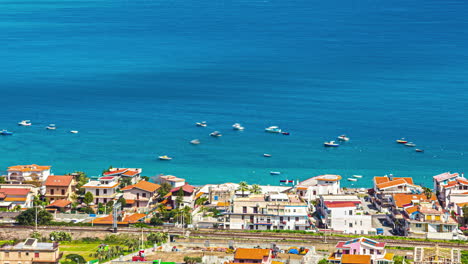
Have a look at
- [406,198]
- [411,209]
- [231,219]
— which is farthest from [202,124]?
[411,209]

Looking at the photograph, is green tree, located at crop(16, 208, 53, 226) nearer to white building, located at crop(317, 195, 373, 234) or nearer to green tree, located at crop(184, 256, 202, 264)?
green tree, located at crop(184, 256, 202, 264)

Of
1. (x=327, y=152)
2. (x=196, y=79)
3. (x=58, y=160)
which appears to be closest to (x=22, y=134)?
(x=58, y=160)

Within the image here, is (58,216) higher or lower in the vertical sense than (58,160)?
lower

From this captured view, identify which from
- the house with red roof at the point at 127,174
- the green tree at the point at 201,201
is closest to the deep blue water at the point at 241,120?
the house with red roof at the point at 127,174

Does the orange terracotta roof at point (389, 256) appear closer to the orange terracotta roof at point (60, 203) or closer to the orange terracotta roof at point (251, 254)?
the orange terracotta roof at point (251, 254)

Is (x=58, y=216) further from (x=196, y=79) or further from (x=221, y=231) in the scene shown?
(x=196, y=79)
